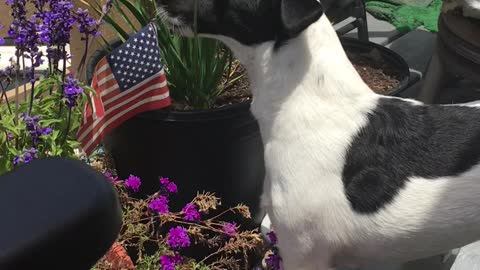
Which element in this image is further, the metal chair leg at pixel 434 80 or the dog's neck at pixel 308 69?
the metal chair leg at pixel 434 80

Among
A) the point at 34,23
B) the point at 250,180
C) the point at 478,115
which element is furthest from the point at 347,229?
the point at 34,23

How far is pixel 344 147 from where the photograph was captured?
1.63 meters

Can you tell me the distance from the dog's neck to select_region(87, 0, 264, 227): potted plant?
382mm

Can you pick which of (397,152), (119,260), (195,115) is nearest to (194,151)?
(195,115)

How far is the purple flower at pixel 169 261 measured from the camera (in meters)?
1.79

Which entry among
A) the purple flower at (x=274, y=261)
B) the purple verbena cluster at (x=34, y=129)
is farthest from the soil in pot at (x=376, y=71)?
the purple verbena cluster at (x=34, y=129)

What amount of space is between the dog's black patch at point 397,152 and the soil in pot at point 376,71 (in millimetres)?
759

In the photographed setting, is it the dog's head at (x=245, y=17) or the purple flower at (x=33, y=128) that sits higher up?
the dog's head at (x=245, y=17)

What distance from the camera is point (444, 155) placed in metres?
1.61

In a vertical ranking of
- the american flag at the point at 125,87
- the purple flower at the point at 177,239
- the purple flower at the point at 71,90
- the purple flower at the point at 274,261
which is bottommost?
the purple flower at the point at 274,261

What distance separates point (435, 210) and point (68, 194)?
1.28 m

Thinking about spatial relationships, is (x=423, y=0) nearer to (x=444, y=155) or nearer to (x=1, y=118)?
(x=444, y=155)

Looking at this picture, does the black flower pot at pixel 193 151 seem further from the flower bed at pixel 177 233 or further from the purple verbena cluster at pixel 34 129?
the purple verbena cluster at pixel 34 129

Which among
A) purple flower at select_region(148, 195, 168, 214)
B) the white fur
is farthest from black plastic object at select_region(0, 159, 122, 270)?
purple flower at select_region(148, 195, 168, 214)
